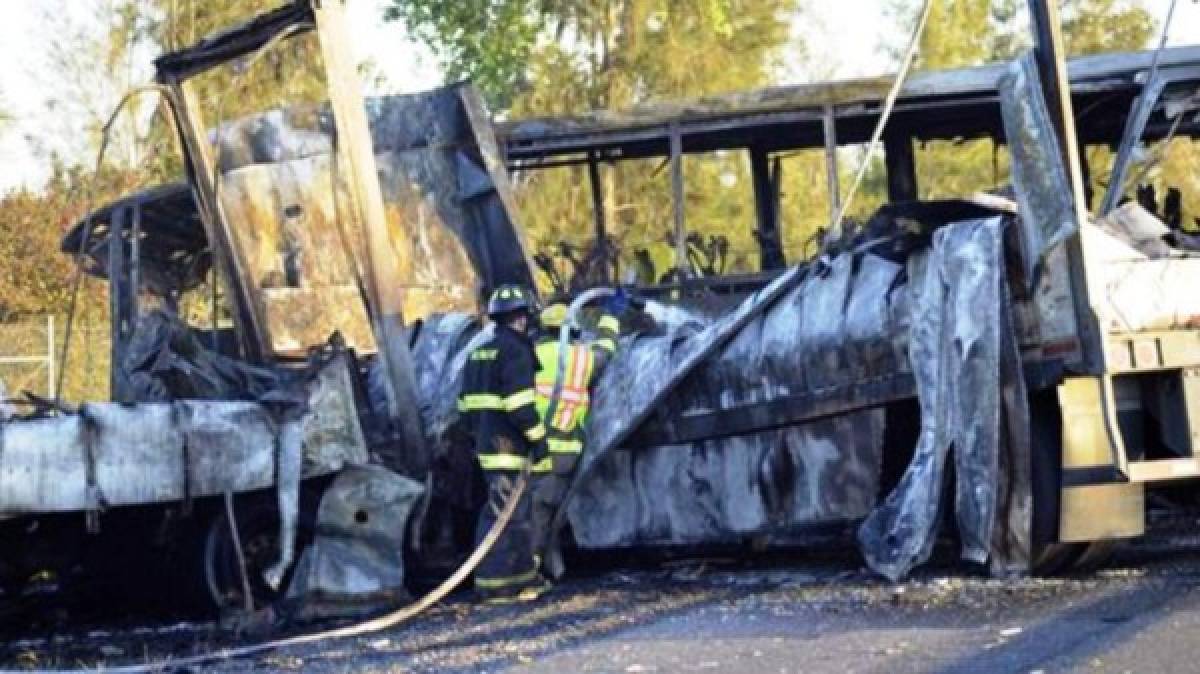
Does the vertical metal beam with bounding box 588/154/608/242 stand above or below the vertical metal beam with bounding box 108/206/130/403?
above

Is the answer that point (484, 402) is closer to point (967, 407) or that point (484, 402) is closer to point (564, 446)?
point (564, 446)

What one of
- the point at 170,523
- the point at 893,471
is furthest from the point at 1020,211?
the point at 170,523

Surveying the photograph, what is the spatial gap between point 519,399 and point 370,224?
5.97 ft

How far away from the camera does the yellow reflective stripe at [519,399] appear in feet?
28.2

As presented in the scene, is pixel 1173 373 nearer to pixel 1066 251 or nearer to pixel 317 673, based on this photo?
pixel 1066 251

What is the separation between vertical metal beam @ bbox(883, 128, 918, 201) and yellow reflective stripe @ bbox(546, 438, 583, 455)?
31.6 ft

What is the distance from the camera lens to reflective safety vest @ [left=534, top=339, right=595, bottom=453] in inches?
341

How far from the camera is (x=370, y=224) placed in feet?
32.5

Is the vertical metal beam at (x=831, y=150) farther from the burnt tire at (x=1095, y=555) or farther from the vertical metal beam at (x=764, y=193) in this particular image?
the burnt tire at (x=1095, y=555)

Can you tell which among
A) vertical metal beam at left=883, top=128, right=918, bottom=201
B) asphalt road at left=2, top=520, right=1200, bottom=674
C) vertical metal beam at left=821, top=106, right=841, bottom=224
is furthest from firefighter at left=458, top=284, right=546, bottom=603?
vertical metal beam at left=883, top=128, right=918, bottom=201

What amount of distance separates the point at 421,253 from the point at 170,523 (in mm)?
2952

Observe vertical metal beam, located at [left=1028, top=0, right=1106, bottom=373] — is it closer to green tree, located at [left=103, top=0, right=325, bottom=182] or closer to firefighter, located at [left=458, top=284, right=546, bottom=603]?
firefighter, located at [left=458, top=284, right=546, bottom=603]

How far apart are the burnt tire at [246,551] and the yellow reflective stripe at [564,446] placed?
1.29 m

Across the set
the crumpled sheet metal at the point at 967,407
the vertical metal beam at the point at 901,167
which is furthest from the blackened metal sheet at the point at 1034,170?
the vertical metal beam at the point at 901,167
